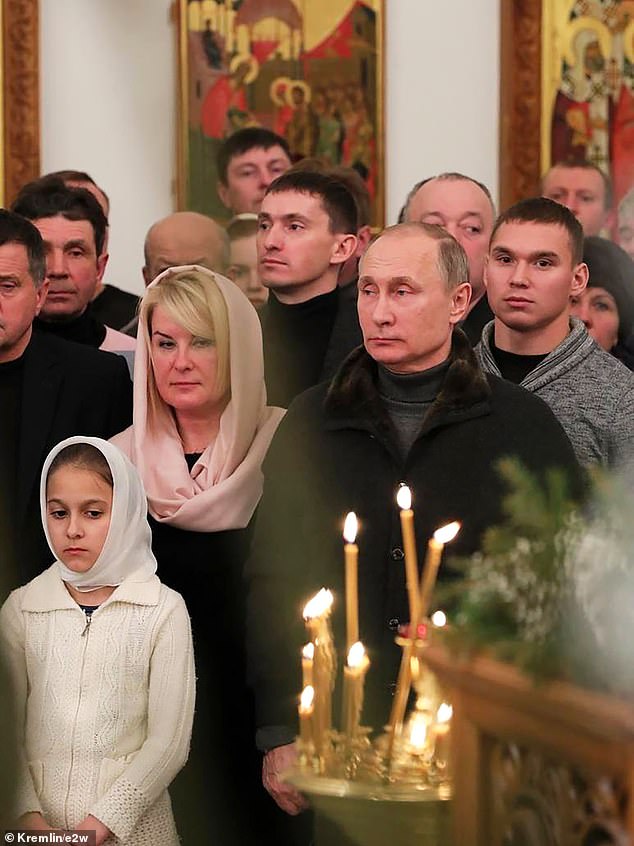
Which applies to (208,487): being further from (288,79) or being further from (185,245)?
(288,79)

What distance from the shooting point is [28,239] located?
4340 mm

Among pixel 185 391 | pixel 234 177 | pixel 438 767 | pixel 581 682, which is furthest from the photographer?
pixel 234 177

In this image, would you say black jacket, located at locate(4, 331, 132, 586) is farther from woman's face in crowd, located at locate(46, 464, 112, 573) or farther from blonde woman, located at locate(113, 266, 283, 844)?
woman's face in crowd, located at locate(46, 464, 112, 573)

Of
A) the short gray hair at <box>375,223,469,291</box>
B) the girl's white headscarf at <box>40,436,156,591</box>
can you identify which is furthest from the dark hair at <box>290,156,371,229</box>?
the girl's white headscarf at <box>40,436,156,591</box>

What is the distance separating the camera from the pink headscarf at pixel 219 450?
4.06 meters

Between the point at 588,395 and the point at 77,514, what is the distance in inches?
50.6

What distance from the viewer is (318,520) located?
12.0ft

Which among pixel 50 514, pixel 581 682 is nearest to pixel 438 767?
pixel 581 682

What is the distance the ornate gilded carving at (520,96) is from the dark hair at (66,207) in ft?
8.95

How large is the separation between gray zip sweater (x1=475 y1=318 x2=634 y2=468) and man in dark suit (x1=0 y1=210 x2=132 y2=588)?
1.02 m

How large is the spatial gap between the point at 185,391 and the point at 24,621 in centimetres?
75

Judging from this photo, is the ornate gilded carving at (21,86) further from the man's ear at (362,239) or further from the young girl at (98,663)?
the young girl at (98,663)

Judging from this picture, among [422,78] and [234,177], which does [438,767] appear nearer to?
[234,177]

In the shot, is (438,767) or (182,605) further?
(182,605)
